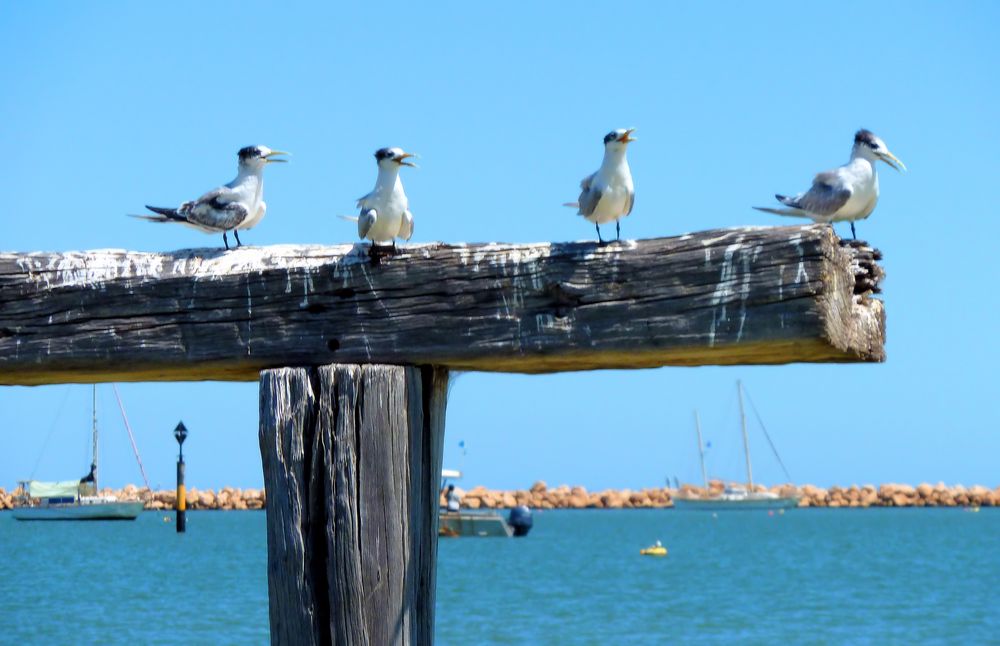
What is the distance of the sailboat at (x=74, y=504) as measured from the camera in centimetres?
6681

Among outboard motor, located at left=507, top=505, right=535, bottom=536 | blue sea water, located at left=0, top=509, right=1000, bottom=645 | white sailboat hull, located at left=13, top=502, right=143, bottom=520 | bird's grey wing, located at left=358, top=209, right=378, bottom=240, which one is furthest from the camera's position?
white sailboat hull, located at left=13, top=502, right=143, bottom=520

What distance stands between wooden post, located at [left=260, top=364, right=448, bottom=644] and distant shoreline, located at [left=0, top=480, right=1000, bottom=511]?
80.0 metres

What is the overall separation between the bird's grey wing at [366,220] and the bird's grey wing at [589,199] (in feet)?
2.40

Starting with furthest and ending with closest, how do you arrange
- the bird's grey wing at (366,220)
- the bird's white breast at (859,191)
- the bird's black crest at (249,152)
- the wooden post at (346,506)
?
the bird's white breast at (859,191) < the bird's black crest at (249,152) < the bird's grey wing at (366,220) < the wooden post at (346,506)

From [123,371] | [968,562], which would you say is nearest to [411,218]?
[123,371]

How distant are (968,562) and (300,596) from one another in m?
46.9

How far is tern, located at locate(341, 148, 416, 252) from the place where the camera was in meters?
4.01

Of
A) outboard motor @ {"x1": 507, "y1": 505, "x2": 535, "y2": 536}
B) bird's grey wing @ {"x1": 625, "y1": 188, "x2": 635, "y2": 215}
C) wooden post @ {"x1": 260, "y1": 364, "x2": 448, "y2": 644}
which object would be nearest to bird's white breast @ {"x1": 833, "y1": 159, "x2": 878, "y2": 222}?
bird's grey wing @ {"x1": 625, "y1": 188, "x2": 635, "y2": 215}

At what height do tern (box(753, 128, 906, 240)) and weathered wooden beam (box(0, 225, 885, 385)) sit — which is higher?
tern (box(753, 128, 906, 240))

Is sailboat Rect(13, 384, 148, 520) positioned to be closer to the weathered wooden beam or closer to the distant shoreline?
the distant shoreline

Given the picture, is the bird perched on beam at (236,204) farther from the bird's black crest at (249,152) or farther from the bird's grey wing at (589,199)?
the bird's grey wing at (589,199)

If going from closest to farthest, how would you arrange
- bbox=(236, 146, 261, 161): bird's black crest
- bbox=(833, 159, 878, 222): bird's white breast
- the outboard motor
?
bbox=(236, 146, 261, 161): bird's black crest → bbox=(833, 159, 878, 222): bird's white breast → the outboard motor

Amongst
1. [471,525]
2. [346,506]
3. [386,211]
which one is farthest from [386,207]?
[471,525]

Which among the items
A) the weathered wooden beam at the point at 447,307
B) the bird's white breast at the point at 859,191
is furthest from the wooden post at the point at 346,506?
the bird's white breast at the point at 859,191
